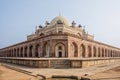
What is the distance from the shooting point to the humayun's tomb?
650 inches

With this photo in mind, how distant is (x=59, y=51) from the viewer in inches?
1129

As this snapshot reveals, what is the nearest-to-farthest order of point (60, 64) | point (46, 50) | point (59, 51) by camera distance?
point (60, 64)
point (59, 51)
point (46, 50)

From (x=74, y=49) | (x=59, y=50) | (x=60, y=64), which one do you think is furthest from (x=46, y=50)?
(x=60, y=64)

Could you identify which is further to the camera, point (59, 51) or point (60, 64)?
point (59, 51)

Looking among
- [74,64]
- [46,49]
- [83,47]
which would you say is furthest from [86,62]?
[83,47]

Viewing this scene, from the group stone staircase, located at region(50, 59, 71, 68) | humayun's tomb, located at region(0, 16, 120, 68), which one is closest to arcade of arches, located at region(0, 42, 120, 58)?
humayun's tomb, located at region(0, 16, 120, 68)

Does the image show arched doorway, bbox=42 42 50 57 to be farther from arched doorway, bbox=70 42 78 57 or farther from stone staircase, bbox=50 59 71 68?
stone staircase, bbox=50 59 71 68

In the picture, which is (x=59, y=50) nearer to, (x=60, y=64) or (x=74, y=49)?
(x=74, y=49)

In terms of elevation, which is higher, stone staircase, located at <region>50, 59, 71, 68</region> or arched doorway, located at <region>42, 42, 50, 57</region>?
arched doorway, located at <region>42, 42, 50, 57</region>

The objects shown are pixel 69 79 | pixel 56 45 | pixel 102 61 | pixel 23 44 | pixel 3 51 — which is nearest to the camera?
pixel 69 79

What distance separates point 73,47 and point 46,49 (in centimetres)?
505

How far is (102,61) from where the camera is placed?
2214cm

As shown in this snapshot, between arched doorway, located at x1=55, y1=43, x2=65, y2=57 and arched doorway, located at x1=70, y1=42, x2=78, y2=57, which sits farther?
arched doorway, located at x1=70, y1=42, x2=78, y2=57

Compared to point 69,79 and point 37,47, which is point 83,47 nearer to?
point 37,47
